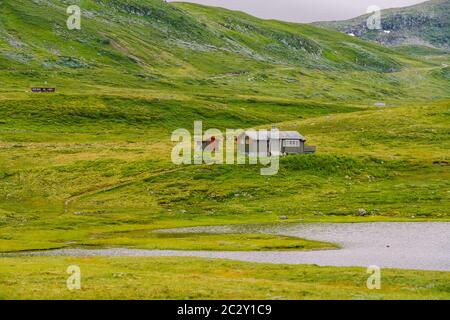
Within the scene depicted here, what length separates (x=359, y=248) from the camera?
294 feet

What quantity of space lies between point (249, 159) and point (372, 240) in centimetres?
6573

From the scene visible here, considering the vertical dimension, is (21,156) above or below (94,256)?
above

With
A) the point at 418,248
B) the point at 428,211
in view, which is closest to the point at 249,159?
the point at 428,211

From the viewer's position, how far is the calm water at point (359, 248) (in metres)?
77.6

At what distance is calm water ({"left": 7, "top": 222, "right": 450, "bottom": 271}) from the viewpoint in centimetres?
7756

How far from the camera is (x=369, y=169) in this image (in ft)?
508
